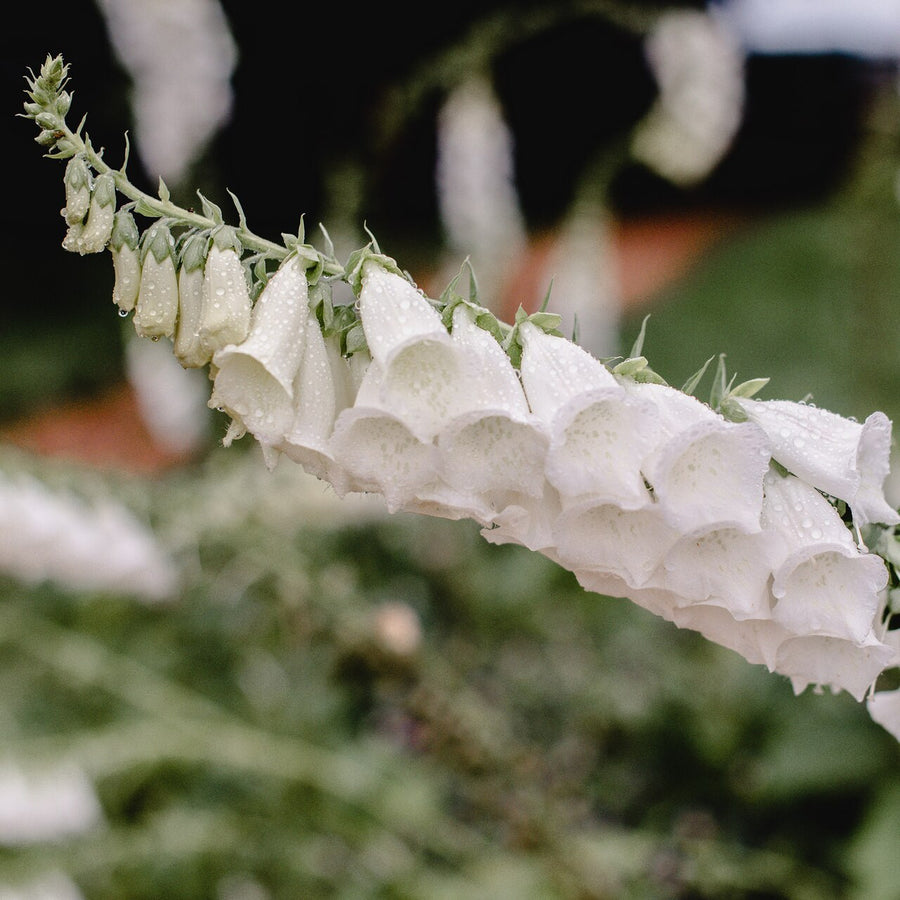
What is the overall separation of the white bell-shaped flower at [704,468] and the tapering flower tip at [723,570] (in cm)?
2

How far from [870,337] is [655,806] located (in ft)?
3.27

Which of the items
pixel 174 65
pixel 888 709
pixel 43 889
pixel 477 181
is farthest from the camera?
pixel 174 65

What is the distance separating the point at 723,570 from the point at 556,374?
129 mm

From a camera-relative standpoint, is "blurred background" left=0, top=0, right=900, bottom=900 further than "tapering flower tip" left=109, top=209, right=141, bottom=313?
Yes

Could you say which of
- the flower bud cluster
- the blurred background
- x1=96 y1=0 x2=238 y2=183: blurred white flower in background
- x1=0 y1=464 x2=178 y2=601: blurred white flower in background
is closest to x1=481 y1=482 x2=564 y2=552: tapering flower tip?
the flower bud cluster

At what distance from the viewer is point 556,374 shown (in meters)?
0.47

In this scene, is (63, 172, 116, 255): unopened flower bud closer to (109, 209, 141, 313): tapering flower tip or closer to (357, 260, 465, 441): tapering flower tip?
(109, 209, 141, 313): tapering flower tip

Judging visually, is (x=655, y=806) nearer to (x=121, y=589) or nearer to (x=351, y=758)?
(x=351, y=758)

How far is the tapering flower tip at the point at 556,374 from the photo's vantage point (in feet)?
1.50

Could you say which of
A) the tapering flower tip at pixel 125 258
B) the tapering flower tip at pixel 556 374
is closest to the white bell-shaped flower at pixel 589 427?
the tapering flower tip at pixel 556 374

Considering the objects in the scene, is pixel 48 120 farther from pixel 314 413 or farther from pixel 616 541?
pixel 616 541

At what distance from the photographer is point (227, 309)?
1.57 ft

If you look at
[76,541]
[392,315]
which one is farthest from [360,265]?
[76,541]

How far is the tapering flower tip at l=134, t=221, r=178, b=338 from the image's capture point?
50 centimetres
